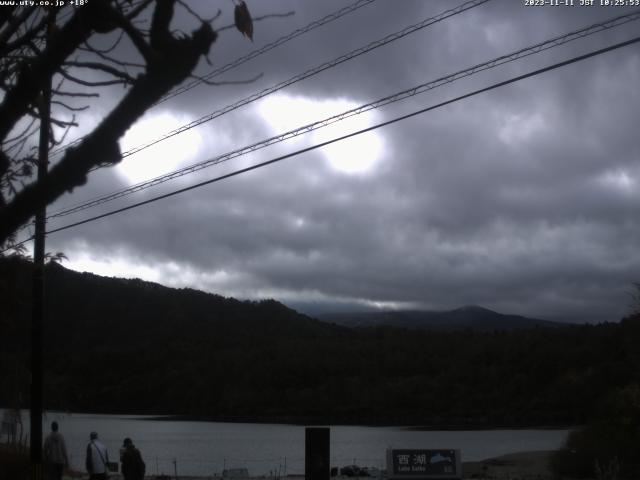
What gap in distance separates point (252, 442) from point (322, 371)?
3695 centimetres

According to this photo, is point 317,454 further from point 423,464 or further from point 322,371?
point 322,371

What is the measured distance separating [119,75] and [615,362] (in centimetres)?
9655

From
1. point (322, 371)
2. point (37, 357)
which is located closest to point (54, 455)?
point (37, 357)

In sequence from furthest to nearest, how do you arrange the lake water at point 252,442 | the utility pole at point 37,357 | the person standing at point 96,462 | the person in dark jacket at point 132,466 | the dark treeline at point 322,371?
the dark treeline at point 322,371
the lake water at point 252,442
the person in dark jacket at point 132,466
the utility pole at point 37,357
the person standing at point 96,462

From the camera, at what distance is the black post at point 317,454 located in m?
14.5

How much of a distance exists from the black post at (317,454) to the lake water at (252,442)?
33.3 meters

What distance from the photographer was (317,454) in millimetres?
14711

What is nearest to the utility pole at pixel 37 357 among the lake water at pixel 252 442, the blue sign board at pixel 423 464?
the blue sign board at pixel 423 464

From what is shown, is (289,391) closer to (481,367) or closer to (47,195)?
(481,367)

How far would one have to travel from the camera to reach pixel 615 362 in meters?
96.5

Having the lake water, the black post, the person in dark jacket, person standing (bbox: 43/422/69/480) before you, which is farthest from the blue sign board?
the lake water

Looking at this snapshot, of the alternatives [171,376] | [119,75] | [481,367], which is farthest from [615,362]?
[119,75]

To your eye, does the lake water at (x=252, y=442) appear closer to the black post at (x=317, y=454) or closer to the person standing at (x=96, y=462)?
the person standing at (x=96, y=462)

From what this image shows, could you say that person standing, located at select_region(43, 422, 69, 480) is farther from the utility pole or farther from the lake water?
the lake water
